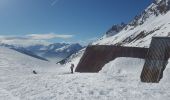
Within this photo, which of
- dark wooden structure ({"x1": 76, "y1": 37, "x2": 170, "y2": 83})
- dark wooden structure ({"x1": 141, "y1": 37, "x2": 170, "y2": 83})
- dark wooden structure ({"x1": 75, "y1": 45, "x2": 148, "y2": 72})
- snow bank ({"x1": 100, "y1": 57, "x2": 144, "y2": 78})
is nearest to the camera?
dark wooden structure ({"x1": 141, "y1": 37, "x2": 170, "y2": 83})

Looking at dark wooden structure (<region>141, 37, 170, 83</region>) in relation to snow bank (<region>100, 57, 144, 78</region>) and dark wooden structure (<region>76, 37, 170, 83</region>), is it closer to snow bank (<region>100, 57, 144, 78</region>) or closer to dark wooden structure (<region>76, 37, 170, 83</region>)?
dark wooden structure (<region>76, 37, 170, 83</region>)

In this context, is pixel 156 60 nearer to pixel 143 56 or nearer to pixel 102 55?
pixel 143 56

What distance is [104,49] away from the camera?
45.3 meters

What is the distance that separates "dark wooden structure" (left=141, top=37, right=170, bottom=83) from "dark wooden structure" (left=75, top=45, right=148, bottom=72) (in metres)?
6.96

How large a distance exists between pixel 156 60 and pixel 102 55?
15.3 m

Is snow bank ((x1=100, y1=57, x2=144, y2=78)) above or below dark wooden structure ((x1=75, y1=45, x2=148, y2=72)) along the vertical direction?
below

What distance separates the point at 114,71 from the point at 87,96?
14.2 metres

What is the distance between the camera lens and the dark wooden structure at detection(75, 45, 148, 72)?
39.8 meters

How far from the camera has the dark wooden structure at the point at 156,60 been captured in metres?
28.3

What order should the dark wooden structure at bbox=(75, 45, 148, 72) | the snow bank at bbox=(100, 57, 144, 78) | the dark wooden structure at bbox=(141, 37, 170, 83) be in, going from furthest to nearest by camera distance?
the dark wooden structure at bbox=(75, 45, 148, 72), the snow bank at bbox=(100, 57, 144, 78), the dark wooden structure at bbox=(141, 37, 170, 83)

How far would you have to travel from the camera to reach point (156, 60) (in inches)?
1192

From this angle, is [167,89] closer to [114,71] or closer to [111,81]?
[111,81]

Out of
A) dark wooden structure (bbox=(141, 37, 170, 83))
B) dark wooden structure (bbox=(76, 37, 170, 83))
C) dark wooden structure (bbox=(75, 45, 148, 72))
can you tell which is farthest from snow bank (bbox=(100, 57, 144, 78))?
dark wooden structure (bbox=(75, 45, 148, 72))

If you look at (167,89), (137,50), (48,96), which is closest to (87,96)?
(48,96)
